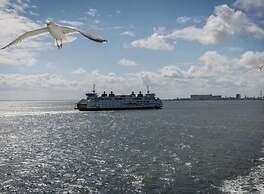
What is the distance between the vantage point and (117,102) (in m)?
160

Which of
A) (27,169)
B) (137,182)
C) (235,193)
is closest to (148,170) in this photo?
(137,182)

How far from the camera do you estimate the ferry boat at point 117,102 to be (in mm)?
155625

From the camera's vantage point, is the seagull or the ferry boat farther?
the ferry boat

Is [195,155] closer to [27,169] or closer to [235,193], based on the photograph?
[235,193]

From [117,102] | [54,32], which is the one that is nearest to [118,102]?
A: [117,102]

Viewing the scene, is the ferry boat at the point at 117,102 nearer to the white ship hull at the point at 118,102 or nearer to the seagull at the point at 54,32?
the white ship hull at the point at 118,102

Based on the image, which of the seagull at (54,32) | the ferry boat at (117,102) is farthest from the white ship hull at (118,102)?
the seagull at (54,32)

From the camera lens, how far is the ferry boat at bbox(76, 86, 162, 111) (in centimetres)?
15562

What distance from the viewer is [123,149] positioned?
164 feet

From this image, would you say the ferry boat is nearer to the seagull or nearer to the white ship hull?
the white ship hull

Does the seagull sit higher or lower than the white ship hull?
higher

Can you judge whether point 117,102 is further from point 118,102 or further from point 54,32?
point 54,32

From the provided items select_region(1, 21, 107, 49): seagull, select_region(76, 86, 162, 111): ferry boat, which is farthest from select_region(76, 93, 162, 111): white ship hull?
select_region(1, 21, 107, 49): seagull

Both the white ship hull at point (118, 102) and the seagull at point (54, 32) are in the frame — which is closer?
the seagull at point (54, 32)
